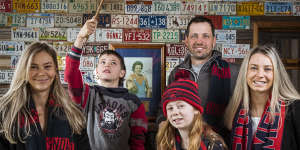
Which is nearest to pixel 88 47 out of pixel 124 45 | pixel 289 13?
pixel 124 45

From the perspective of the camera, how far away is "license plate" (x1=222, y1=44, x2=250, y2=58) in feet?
9.16

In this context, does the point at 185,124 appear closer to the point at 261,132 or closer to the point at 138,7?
the point at 261,132

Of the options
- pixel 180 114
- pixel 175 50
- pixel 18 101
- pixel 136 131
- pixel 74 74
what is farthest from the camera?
pixel 175 50

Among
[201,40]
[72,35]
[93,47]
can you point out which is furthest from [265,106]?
[72,35]

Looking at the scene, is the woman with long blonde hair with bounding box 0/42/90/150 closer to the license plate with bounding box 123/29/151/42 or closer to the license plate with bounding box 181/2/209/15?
the license plate with bounding box 123/29/151/42

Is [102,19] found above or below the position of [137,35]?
above

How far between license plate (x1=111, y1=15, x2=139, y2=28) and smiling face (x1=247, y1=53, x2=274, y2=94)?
1516 millimetres

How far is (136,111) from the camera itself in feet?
6.80

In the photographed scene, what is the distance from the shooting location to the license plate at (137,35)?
9.14 ft

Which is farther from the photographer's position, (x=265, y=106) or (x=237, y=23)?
(x=237, y=23)

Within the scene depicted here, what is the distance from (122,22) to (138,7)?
0.76 ft

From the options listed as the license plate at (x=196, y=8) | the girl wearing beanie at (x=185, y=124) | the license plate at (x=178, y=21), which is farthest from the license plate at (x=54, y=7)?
the girl wearing beanie at (x=185, y=124)

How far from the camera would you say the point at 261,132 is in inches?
59.7

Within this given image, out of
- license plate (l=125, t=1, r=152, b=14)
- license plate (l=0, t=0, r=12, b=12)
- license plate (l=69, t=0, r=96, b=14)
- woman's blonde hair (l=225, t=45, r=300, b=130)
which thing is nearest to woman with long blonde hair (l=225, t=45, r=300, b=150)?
woman's blonde hair (l=225, t=45, r=300, b=130)
